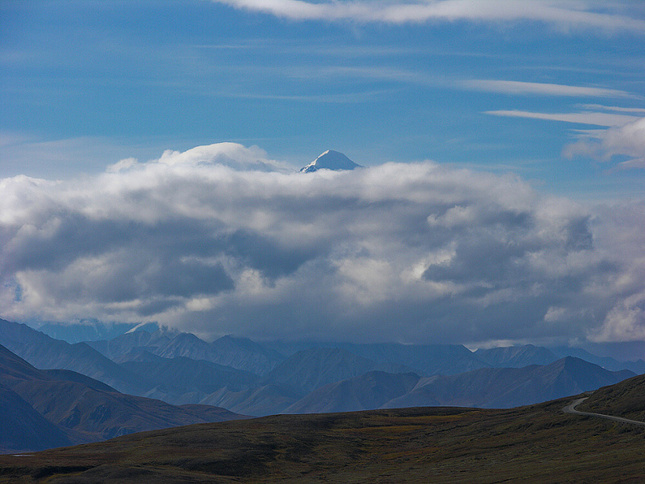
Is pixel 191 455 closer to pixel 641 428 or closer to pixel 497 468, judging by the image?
pixel 497 468

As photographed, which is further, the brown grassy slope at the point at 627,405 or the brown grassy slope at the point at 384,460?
the brown grassy slope at the point at 627,405

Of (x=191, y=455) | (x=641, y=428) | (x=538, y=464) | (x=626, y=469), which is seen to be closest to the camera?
(x=626, y=469)

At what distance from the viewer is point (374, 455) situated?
193375mm

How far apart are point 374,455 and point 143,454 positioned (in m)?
59.1

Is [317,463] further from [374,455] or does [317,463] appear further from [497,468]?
[497,468]

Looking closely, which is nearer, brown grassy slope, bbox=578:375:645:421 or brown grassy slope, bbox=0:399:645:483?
brown grassy slope, bbox=0:399:645:483

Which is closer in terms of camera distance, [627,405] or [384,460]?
[627,405]

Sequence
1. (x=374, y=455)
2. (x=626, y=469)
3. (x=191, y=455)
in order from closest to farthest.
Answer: (x=626, y=469) < (x=191, y=455) < (x=374, y=455)

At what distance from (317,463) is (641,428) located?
75427 mm

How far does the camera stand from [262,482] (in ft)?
502

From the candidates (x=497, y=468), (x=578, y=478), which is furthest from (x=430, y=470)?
(x=578, y=478)

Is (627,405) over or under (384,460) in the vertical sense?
over

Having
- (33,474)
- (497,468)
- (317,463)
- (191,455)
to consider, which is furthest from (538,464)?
(33,474)

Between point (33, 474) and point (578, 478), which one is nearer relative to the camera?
point (578, 478)
